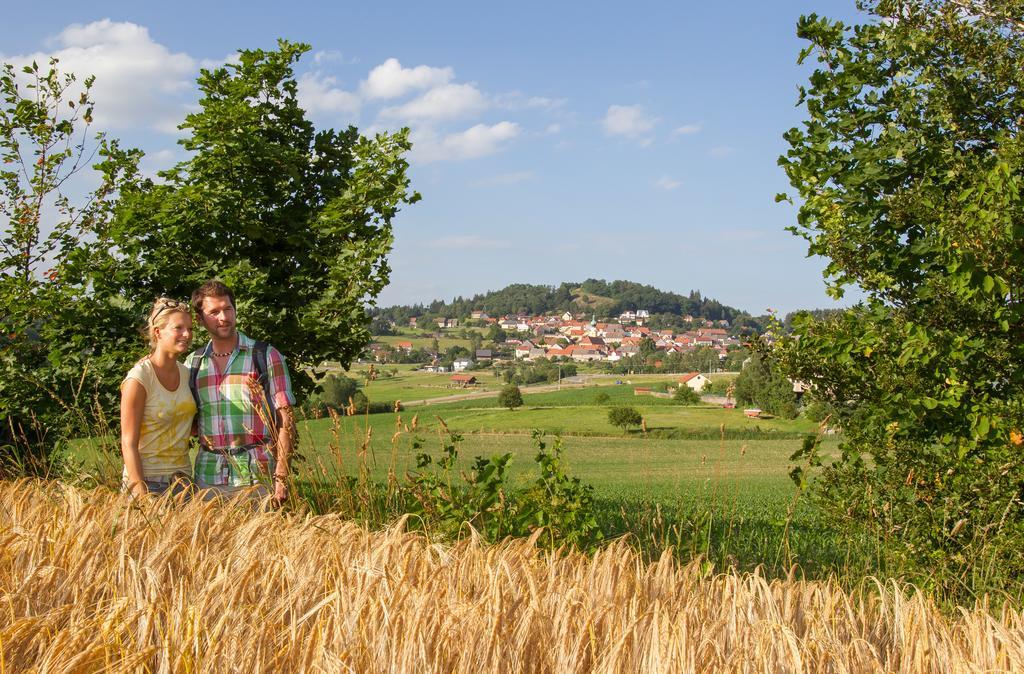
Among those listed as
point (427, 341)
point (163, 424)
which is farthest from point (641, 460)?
point (427, 341)

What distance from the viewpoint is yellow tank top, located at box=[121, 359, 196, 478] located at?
412cm

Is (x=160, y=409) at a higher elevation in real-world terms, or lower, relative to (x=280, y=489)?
higher

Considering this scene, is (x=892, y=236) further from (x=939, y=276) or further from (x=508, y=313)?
(x=508, y=313)

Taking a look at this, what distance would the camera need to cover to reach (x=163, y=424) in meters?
4.18

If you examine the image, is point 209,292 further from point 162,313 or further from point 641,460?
point 641,460

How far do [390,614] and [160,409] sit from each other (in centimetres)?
238

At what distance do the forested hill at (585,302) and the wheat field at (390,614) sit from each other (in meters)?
136

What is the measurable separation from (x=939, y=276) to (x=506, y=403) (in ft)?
172

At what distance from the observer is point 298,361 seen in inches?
286

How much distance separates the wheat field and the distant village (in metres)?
70.6

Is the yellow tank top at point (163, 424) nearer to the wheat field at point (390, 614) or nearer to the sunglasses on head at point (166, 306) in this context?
the sunglasses on head at point (166, 306)

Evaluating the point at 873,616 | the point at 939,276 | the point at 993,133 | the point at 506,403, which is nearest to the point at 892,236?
the point at 939,276

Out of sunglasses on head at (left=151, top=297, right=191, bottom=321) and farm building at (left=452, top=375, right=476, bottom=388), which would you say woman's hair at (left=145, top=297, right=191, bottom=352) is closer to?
sunglasses on head at (left=151, top=297, right=191, bottom=321)

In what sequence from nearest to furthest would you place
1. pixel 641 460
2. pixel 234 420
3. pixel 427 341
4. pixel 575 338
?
pixel 234 420 < pixel 641 460 < pixel 427 341 < pixel 575 338
